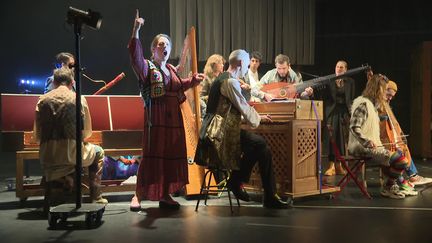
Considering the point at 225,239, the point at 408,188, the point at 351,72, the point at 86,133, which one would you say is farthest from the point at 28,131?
the point at 408,188

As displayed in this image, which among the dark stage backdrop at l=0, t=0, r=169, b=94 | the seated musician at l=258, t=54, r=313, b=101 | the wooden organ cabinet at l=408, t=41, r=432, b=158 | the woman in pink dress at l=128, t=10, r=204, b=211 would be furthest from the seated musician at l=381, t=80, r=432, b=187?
the dark stage backdrop at l=0, t=0, r=169, b=94

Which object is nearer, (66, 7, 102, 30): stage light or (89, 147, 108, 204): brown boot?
(66, 7, 102, 30): stage light

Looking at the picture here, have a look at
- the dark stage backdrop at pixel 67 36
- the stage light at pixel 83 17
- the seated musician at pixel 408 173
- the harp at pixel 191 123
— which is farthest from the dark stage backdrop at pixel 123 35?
the stage light at pixel 83 17

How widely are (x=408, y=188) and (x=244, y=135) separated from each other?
6.68ft

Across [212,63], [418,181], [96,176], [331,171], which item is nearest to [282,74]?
[212,63]

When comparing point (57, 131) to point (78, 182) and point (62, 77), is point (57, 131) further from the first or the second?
point (78, 182)

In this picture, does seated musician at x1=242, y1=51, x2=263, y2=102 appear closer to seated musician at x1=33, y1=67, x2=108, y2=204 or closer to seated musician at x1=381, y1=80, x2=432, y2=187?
seated musician at x1=381, y1=80, x2=432, y2=187

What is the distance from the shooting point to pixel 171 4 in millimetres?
7297

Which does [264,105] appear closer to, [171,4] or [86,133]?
[86,133]

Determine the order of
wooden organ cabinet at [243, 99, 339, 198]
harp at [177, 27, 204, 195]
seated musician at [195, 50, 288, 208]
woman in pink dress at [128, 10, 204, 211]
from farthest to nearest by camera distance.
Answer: harp at [177, 27, 204, 195], wooden organ cabinet at [243, 99, 339, 198], woman in pink dress at [128, 10, 204, 211], seated musician at [195, 50, 288, 208]

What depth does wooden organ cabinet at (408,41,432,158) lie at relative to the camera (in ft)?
27.7

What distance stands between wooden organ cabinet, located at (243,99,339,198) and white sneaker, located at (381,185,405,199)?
2.22ft

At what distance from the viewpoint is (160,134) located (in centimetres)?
400

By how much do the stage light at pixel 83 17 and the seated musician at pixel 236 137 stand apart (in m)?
1.11
